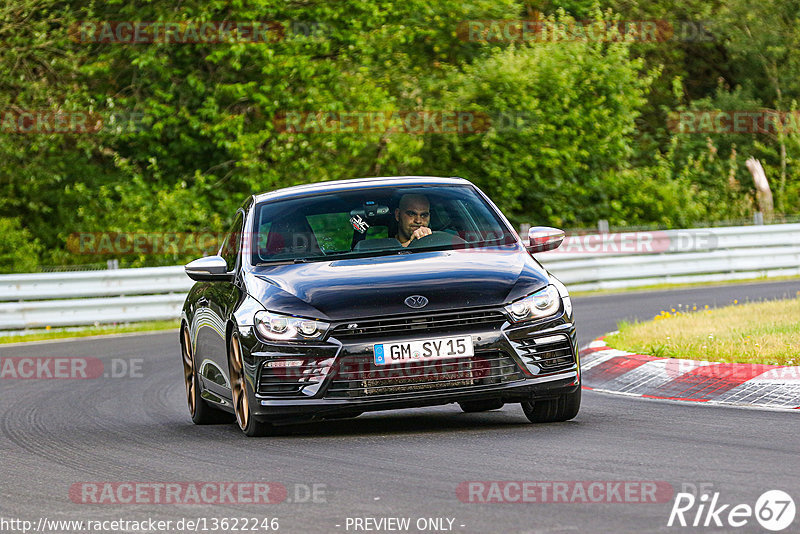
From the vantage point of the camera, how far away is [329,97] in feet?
93.7

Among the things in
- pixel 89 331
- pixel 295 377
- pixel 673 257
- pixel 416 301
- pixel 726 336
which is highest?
pixel 416 301

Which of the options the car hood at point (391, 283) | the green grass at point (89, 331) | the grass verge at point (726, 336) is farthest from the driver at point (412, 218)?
the green grass at point (89, 331)

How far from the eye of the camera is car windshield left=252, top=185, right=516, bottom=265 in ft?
29.9

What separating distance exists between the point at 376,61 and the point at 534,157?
4234 millimetres

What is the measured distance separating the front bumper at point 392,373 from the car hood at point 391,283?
6.0 inches

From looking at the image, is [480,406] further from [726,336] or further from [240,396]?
[726,336]

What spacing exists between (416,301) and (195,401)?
9.17 feet

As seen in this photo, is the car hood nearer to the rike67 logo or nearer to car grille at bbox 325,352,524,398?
car grille at bbox 325,352,524,398

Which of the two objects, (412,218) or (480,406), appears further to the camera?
(480,406)

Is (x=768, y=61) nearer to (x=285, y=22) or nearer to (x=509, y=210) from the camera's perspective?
(x=509, y=210)

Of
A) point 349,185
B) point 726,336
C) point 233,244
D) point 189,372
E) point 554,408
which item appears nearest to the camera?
point 554,408

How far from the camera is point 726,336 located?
11.7 m

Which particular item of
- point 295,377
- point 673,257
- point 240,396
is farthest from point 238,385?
point 673,257

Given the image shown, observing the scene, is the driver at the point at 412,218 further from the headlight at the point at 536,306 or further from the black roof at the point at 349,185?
the headlight at the point at 536,306
